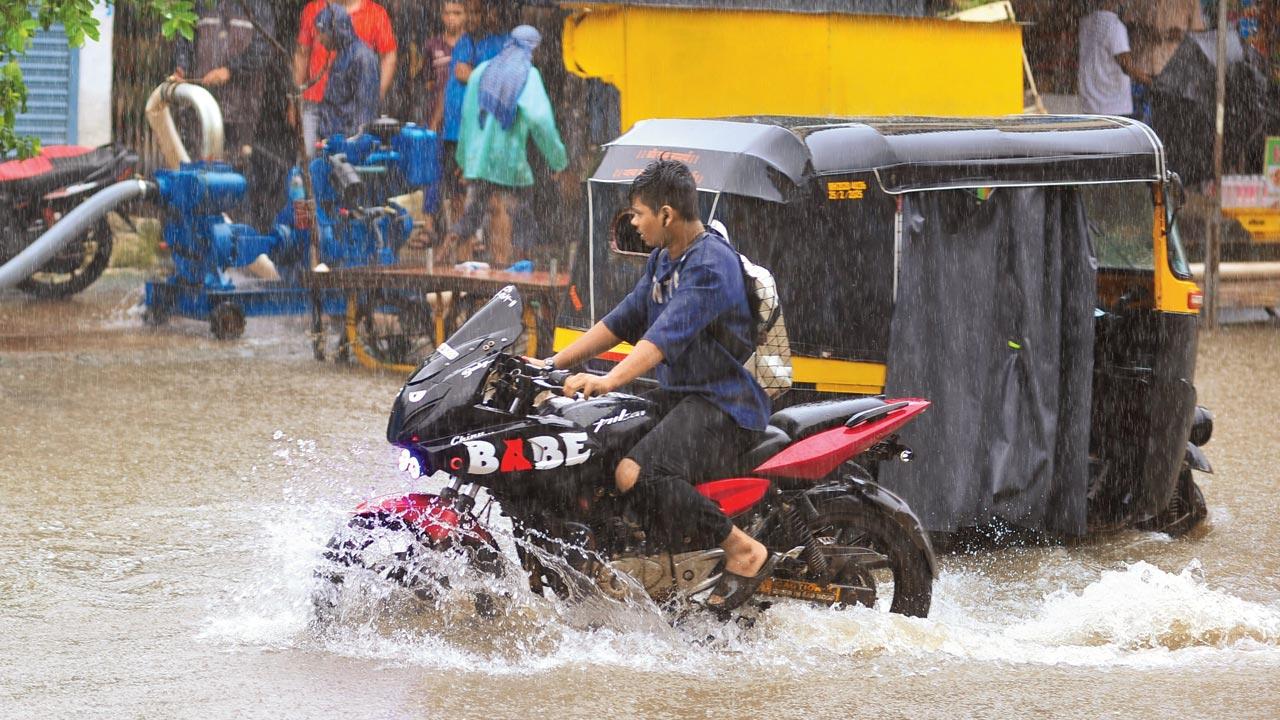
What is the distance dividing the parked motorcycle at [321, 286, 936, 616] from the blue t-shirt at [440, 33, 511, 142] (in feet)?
30.7

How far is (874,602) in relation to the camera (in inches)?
239

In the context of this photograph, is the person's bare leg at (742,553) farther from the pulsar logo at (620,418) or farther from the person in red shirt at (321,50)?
the person in red shirt at (321,50)

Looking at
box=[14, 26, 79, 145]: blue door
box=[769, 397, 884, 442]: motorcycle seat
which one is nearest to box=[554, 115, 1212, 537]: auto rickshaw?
box=[769, 397, 884, 442]: motorcycle seat

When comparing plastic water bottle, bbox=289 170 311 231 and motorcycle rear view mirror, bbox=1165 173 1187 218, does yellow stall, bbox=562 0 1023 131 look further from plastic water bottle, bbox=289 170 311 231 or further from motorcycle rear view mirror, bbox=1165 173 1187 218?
motorcycle rear view mirror, bbox=1165 173 1187 218

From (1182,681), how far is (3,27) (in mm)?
8512

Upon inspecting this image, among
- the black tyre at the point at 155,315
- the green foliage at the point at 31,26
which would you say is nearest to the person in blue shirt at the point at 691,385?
the green foliage at the point at 31,26

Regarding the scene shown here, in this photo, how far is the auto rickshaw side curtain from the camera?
7164mm

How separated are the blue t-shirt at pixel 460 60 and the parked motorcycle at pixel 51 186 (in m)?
2.94

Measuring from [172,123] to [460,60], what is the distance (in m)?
2.54

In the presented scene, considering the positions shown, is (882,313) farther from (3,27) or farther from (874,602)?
(3,27)

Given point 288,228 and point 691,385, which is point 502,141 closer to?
point 288,228

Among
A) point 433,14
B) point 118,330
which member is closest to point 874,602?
point 118,330

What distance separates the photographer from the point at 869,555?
19.8ft

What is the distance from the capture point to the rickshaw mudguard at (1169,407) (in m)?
7.70
